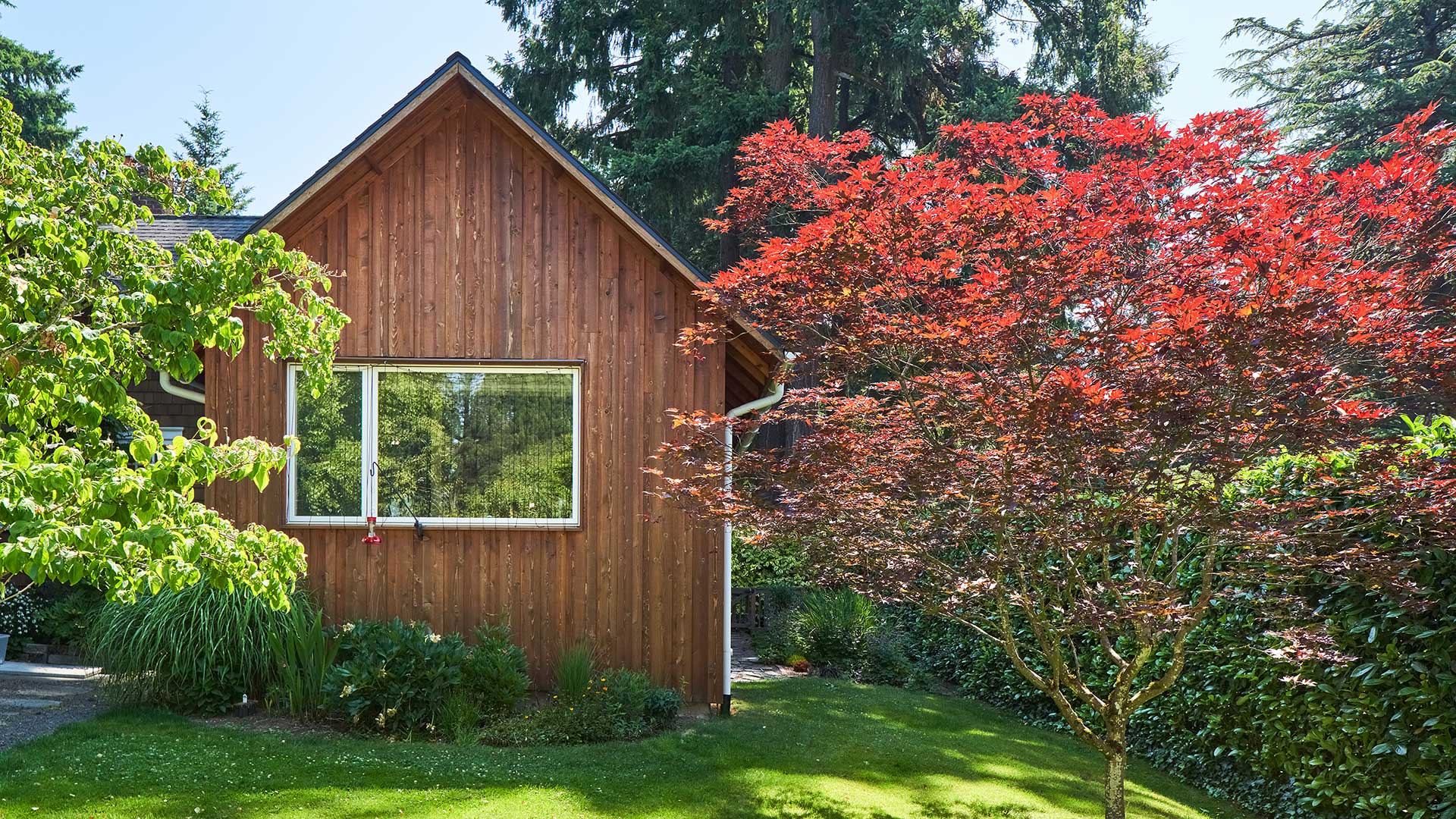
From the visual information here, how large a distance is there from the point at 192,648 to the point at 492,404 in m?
2.66

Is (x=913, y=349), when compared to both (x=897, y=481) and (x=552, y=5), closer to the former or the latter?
(x=897, y=481)

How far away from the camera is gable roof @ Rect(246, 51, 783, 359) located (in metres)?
7.30

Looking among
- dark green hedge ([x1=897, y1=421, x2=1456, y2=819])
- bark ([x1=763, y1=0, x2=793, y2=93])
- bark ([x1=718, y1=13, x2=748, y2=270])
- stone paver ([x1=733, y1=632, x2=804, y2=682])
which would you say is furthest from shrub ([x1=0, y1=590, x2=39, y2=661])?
bark ([x1=763, y1=0, x2=793, y2=93])

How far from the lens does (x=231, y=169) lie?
112ft

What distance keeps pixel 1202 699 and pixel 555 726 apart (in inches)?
169

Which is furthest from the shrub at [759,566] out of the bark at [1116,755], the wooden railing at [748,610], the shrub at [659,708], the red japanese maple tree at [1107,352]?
the bark at [1116,755]

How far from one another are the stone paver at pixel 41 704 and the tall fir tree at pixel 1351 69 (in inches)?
747

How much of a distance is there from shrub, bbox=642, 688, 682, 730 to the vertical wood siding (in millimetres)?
525

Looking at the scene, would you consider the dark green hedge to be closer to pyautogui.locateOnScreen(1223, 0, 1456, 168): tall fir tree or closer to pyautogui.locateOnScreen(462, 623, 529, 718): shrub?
pyautogui.locateOnScreen(462, 623, 529, 718): shrub

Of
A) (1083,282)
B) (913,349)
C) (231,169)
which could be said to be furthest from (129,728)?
(231,169)

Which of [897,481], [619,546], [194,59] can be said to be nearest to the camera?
[897,481]

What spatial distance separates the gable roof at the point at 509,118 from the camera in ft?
24.0

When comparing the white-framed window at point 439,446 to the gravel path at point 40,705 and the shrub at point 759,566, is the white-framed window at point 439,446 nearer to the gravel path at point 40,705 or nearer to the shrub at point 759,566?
the gravel path at point 40,705

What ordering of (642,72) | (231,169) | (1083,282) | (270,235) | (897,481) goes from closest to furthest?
(270,235)
(1083,282)
(897,481)
(642,72)
(231,169)
